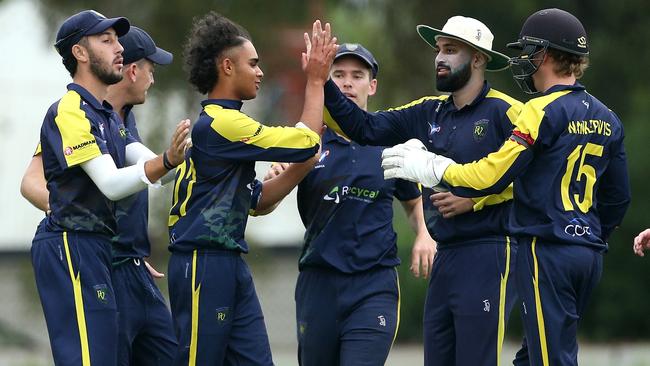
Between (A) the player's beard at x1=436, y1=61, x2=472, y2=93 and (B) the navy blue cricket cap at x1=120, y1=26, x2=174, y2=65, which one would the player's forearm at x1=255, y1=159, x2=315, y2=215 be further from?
(B) the navy blue cricket cap at x1=120, y1=26, x2=174, y2=65

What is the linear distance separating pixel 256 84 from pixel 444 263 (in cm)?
149

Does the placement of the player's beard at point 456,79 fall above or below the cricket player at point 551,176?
above

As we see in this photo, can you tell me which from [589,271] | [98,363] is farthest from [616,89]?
[98,363]

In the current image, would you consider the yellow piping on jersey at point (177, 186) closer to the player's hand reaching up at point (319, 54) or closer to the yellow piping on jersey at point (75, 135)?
the yellow piping on jersey at point (75, 135)

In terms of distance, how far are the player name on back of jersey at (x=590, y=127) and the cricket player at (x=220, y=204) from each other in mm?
1376

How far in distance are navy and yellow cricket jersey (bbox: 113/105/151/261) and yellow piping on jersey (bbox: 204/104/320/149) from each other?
2.84ft

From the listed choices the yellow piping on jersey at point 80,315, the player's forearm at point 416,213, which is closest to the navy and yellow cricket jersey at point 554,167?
the player's forearm at point 416,213

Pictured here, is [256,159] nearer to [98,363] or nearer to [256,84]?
[256,84]

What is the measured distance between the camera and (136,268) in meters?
7.47

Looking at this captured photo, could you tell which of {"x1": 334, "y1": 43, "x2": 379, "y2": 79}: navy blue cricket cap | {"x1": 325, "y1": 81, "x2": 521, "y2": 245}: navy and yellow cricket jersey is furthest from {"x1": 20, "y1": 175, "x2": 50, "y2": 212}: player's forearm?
{"x1": 334, "y1": 43, "x2": 379, "y2": 79}: navy blue cricket cap

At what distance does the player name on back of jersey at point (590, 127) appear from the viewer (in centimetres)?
661

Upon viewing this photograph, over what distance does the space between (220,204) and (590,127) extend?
199 centimetres

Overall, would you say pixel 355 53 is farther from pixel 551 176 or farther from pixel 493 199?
pixel 551 176

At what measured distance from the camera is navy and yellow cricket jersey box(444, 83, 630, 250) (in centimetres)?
658
